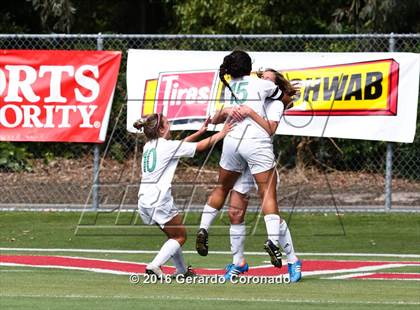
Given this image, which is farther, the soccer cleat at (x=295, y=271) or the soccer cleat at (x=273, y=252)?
the soccer cleat at (x=295, y=271)

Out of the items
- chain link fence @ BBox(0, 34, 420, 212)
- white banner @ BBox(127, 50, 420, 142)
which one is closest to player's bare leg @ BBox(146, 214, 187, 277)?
white banner @ BBox(127, 50, 420, 142)

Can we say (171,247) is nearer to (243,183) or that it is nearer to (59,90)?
(243,183)

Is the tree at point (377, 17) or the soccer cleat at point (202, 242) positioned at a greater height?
the tree at point (377, 17)

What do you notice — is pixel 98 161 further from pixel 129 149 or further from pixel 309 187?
pixel 309 187

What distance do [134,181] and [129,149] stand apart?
0.52 metres

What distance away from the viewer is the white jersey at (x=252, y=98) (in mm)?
10547

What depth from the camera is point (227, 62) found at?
1071 centimetres

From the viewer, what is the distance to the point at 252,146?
1056 centimetres

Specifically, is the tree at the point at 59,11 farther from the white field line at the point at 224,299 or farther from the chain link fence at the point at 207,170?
the white field line at the point at 224,299

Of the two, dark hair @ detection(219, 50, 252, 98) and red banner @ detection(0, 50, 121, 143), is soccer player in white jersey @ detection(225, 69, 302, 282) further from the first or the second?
red banner @ detection(0, 50, 121, 143)

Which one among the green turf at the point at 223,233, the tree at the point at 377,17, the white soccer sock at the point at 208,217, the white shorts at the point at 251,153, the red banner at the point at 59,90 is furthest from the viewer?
the tree at the point at 377,17

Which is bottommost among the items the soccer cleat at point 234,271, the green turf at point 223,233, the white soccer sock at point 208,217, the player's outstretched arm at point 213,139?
the green turf at point 223,233

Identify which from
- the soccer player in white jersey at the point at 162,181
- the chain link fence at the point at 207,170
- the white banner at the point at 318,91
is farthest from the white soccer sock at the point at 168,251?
the chain link fence at the point at 207,170

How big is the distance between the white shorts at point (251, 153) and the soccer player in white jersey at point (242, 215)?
0.47 ft
